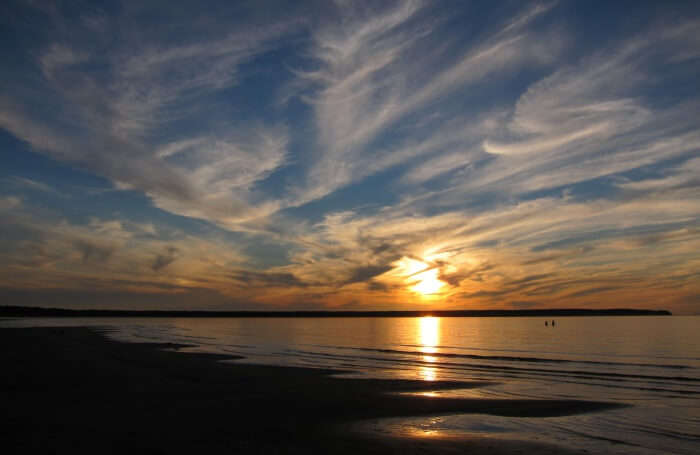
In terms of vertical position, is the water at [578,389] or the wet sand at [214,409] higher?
the water at [578,389]

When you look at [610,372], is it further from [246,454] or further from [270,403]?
[246,454]

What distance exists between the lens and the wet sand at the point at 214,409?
1255 centimetres

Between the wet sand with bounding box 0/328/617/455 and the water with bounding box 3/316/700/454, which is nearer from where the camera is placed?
the wet sand with bounding box 0/328/617/455

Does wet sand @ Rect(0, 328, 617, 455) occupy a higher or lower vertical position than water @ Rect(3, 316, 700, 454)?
lower

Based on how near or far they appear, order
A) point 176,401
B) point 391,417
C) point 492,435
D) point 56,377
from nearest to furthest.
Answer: point 492,435 → point 391,417 → point 176,401 → point 56,377

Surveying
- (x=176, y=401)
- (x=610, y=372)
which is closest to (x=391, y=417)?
(x=176, y=401)

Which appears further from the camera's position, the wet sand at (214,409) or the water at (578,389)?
the water at (578,389)

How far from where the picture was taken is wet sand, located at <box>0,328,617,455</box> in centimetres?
1255

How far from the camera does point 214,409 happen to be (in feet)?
57.0

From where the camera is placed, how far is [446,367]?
36188mm

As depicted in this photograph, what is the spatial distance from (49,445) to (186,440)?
10.4 ft

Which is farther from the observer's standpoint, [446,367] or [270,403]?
[446,367]

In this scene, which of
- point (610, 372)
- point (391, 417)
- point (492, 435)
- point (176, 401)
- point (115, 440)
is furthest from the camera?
point (610, 372)

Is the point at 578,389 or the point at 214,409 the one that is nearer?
the point at 214,409
